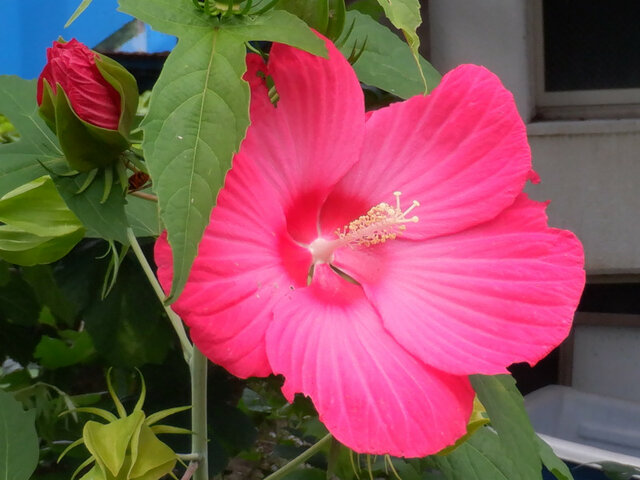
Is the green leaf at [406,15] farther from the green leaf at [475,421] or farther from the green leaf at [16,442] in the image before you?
the green leaf at [16,442]

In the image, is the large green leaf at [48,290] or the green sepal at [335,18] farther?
the large green leaf at [48,290]

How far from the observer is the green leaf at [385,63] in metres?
0.33

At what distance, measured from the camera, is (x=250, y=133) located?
259 mm

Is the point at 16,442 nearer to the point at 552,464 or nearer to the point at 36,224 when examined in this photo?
the point at 36,224

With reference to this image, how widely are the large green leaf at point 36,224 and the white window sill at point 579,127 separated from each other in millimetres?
1135

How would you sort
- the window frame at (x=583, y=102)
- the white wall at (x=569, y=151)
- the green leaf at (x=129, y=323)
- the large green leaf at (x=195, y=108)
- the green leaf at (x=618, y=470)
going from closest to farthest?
the large green leaf at (x=195, y=108) < the green leaf at (x=129, y=323) < the green leaf at (x=618, y=470) < the white wall at (x=569, y=151) < the window frame at (x=583, y=102)

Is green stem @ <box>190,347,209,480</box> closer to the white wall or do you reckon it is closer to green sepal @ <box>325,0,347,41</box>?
green sepal @ <box>325,0,347,41</box>

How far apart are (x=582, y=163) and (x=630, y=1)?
1.02ft

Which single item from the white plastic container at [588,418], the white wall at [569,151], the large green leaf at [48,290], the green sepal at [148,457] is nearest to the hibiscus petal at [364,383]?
the green sepal at [148,457]

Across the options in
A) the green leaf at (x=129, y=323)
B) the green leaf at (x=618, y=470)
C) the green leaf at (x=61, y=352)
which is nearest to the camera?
the green leaf at (x=129, y=323)

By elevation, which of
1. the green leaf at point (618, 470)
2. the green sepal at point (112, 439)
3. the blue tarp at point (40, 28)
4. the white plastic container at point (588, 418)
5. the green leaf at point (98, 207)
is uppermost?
the blue tarp at point (40, 28)

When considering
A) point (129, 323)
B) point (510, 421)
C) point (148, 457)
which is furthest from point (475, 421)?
point (129, 323)

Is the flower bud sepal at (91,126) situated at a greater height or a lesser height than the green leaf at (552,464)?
greater

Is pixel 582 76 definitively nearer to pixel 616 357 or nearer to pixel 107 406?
pixel 616 357
